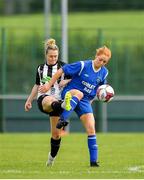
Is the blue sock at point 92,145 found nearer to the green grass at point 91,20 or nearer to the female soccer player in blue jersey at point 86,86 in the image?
the female soccer player in blue jersey at point 86,86

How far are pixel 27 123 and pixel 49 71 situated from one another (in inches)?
512

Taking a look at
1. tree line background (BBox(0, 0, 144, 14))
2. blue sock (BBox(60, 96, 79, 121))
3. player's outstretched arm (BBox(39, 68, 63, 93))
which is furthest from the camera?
tree line background (BBox(0, 0, 144, 14))

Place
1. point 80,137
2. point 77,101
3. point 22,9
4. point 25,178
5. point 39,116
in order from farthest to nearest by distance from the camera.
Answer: point 22,9, point 39,116, point 80,137, point 77,101, point 25,178

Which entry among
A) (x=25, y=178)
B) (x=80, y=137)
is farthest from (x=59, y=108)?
(x=80, y=137)

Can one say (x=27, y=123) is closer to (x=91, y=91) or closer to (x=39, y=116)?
(x=39, y=116)

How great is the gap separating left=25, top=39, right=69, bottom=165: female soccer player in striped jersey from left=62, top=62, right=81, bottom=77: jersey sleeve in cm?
21

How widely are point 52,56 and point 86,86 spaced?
2.21 feet

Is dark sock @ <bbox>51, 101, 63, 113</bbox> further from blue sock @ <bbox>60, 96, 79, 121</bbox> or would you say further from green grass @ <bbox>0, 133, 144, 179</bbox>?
green grass @ <bbox>0, 133, 144, 179</bbox>

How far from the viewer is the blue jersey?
13.0m

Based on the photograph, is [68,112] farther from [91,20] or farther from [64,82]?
[91,20]

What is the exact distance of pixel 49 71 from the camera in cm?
1335

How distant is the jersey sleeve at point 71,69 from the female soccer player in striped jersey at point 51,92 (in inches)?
8.3

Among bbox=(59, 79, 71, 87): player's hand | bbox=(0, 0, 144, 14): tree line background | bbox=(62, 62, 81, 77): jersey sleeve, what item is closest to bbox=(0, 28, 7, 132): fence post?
bbox=(59, 79, 71, 87): player's hand

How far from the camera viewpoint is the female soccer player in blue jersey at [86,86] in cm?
1291
